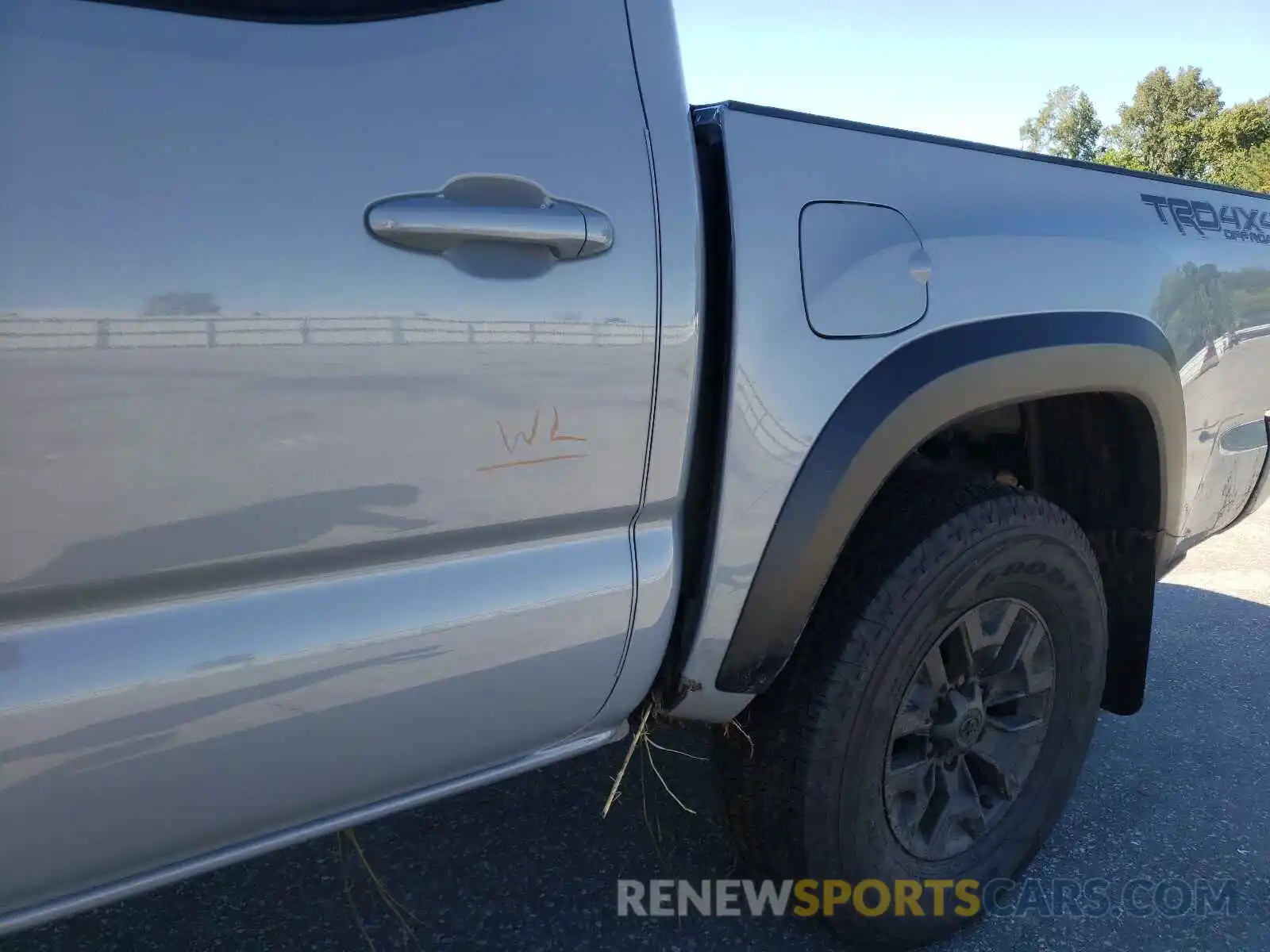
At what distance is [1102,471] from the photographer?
2299mm

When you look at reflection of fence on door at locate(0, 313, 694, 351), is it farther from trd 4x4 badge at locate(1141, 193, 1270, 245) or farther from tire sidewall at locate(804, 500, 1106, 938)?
trd 4x4 badge at locate(1141, 193, 1270, 245)

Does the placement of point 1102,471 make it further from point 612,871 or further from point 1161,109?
point 1161,109

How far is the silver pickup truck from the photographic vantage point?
3.55 ft

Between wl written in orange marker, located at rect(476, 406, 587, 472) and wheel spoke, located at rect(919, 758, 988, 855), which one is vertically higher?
wl written in orange marker, located at rect(476, 406, 587, 472)

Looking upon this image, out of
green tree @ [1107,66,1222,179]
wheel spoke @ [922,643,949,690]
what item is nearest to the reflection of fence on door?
wheel spoke @ [922,643,949,690]

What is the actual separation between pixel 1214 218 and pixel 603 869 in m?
2.03

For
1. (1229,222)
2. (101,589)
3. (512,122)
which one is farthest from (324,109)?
(1229,222)

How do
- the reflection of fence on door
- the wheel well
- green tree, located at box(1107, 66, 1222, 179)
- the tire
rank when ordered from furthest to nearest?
green tree, located at box(1107, 66, 1222, 179) → the wheel well → the tire → the reflection of fence on door

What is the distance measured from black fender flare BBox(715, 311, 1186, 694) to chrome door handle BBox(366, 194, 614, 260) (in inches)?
20.0

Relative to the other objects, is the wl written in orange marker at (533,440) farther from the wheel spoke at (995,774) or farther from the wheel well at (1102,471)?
the wheel spoke at (995,774)

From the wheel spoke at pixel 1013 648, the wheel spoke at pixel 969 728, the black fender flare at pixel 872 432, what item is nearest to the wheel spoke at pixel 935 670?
the wheel spoke at pixel 969 728

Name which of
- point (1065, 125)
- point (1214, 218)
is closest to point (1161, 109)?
point (1065, 125)

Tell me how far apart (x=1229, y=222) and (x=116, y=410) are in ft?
7.84

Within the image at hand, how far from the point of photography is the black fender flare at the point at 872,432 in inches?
64.2
